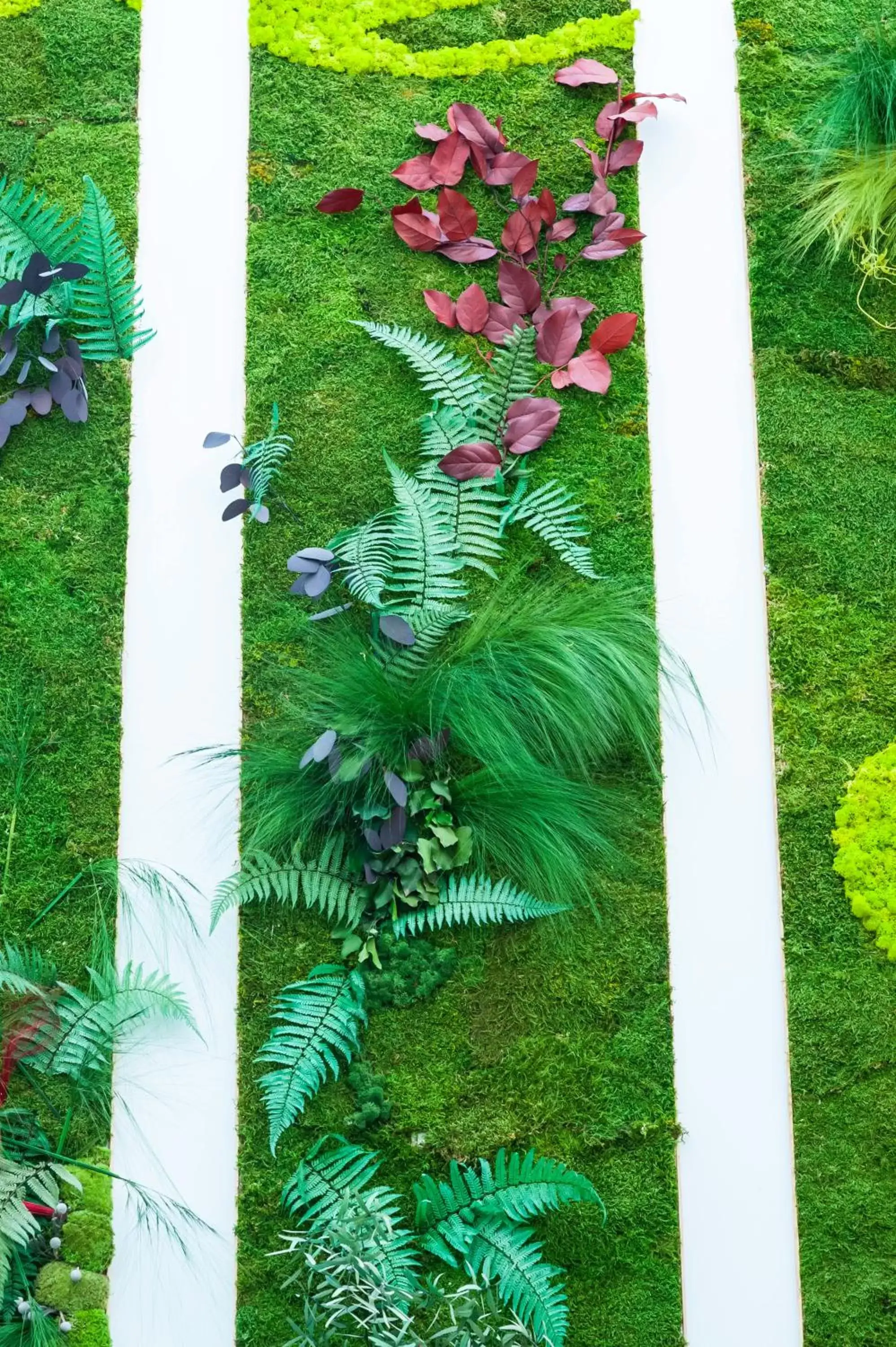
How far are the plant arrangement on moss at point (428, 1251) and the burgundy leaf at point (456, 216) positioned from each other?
7.78 ft

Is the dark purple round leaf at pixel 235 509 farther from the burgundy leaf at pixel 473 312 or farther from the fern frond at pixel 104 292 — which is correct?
the burgundy leaf at pixel 473 312

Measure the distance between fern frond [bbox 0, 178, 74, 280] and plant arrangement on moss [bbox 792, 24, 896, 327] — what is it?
2004 millimetres

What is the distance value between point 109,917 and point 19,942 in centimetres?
23

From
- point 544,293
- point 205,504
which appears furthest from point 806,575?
point 205,504

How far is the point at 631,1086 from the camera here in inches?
123

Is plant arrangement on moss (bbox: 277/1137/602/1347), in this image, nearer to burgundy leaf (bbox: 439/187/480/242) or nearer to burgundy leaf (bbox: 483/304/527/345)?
burgundy leaf (bbox: 483/304/527/345)

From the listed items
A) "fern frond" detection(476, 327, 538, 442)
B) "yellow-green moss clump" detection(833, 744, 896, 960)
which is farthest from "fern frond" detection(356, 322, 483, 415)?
"yellow-green moss clump" detection(833, 744, 896, 960)

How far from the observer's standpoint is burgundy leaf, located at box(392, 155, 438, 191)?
3.38 metres

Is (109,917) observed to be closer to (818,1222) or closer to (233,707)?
(233,707)

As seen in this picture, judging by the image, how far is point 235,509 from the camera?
325 cm

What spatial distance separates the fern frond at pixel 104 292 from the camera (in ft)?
10.9

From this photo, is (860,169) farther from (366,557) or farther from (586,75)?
(366,557)

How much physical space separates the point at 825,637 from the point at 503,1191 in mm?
1628

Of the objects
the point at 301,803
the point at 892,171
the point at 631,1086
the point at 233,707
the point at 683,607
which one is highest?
the point at 892,171
